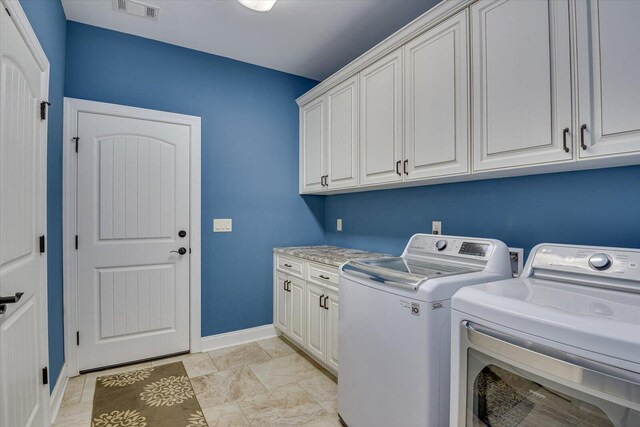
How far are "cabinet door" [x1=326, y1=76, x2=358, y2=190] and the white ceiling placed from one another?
1.36 feet

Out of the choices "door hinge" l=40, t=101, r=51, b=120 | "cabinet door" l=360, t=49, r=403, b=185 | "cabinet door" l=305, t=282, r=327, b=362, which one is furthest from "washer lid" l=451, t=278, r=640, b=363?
"door hinge" l=40, t=101, r=51, b=120

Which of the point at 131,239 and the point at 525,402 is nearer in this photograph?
the point at 525,402

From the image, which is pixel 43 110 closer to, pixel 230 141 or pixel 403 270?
pixel 230 141

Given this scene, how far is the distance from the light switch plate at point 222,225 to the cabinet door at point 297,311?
77 cm

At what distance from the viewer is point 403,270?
1696mm

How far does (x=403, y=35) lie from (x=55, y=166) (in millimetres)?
2497

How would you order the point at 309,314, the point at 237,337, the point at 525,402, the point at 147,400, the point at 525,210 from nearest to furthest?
the point at 525,402
the point at 525,210
the point at 147,400
the point at 309,314
the point at 237,337

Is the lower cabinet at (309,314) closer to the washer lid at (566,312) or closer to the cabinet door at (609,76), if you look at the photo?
the washer lid at (566,312)

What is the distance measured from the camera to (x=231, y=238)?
3127 millimetres

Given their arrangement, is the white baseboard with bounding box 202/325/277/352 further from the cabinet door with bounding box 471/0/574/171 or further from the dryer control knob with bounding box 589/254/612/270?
the dryer control knob with bounding box 589/254/612/270

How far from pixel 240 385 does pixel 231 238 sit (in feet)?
4.23

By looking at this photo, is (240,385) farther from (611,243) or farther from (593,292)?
(611,243)

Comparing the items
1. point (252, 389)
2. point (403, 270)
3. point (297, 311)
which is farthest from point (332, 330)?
point (403, 270)

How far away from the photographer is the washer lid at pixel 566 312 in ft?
2.65
